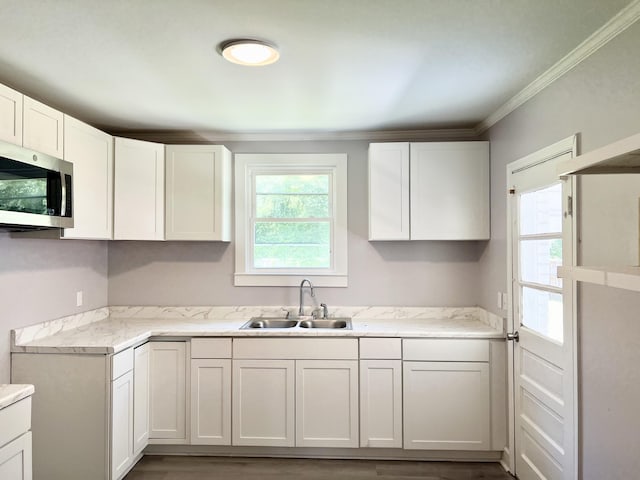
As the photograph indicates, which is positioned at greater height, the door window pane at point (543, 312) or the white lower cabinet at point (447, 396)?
the door window pane at point (543, 312)

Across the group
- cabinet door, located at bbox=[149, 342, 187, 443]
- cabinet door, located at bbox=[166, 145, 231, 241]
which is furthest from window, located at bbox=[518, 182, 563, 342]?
cabinet door, located at bbox=[149, 342, 187, 443]

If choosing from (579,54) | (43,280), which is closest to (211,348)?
(43,280)

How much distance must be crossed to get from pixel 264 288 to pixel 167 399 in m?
1.10

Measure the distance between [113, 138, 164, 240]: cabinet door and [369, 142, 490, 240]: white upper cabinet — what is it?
170 centimetres

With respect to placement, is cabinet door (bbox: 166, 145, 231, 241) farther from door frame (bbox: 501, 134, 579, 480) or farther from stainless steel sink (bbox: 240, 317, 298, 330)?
door frame (bbox: 501, 134, 579, 480)

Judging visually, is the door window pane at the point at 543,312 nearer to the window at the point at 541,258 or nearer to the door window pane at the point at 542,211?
the window at the point at 541,258

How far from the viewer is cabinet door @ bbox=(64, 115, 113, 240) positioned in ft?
8.02

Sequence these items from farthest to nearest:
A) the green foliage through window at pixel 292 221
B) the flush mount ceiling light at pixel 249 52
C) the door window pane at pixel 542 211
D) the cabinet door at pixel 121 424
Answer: the green foliage through window at pixel 292 221, the cabinet door at pixel 121 424, the door window pane at pixel 542 211, the flush mount ceiling light at pixel 249 52

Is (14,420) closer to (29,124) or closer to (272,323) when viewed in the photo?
(29,124)

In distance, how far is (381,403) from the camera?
8.92 ft

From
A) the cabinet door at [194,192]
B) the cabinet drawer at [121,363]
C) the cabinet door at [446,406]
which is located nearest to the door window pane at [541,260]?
the cabinet door at [446,406]

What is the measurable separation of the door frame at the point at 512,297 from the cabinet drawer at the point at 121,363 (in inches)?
97.8

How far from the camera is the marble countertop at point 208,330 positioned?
2344 millimetres

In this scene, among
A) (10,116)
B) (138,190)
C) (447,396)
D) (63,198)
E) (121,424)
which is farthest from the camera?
(138,190)
